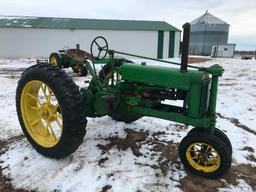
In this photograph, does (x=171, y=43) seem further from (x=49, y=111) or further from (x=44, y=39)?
(x=49, y=111)

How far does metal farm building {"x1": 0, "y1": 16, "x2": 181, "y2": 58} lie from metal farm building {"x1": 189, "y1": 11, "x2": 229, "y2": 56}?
39.3 feet

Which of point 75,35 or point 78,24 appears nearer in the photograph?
point 75,35

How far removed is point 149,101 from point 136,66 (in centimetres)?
47

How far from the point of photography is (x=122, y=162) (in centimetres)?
310

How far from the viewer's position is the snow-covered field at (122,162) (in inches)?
105

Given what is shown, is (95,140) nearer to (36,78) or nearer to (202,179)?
(36,78)

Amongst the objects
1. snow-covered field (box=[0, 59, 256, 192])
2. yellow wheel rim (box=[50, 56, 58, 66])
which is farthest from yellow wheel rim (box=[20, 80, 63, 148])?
yellow wheel rim (box=[50, 56, 58, 66])

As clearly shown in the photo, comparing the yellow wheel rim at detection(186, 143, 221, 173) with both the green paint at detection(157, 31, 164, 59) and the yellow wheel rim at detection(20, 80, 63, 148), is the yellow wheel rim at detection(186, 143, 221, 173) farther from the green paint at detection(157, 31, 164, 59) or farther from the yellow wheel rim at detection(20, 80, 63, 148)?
the green paint at detection(157, 31, 164, 59)

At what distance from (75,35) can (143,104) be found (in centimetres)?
1960

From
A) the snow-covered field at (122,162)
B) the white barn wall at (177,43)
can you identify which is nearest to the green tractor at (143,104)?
the snow-covered field at (122,162)

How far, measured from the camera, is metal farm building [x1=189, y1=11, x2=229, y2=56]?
113 feet

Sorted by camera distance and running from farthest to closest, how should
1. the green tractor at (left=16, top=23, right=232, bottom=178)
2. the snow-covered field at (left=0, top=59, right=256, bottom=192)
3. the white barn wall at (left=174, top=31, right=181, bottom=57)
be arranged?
the white barn wall at (left=174, top=31, right=181, bottom=57), the green tractor at (left=16, top=23, right=232, bottom=178), the snow-covered field at (left=0, top=59, right=256, bottom=192)

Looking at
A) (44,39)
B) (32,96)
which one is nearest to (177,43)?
(44,39)

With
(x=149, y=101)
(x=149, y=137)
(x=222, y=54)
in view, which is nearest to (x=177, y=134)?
(x=149, y=137)
